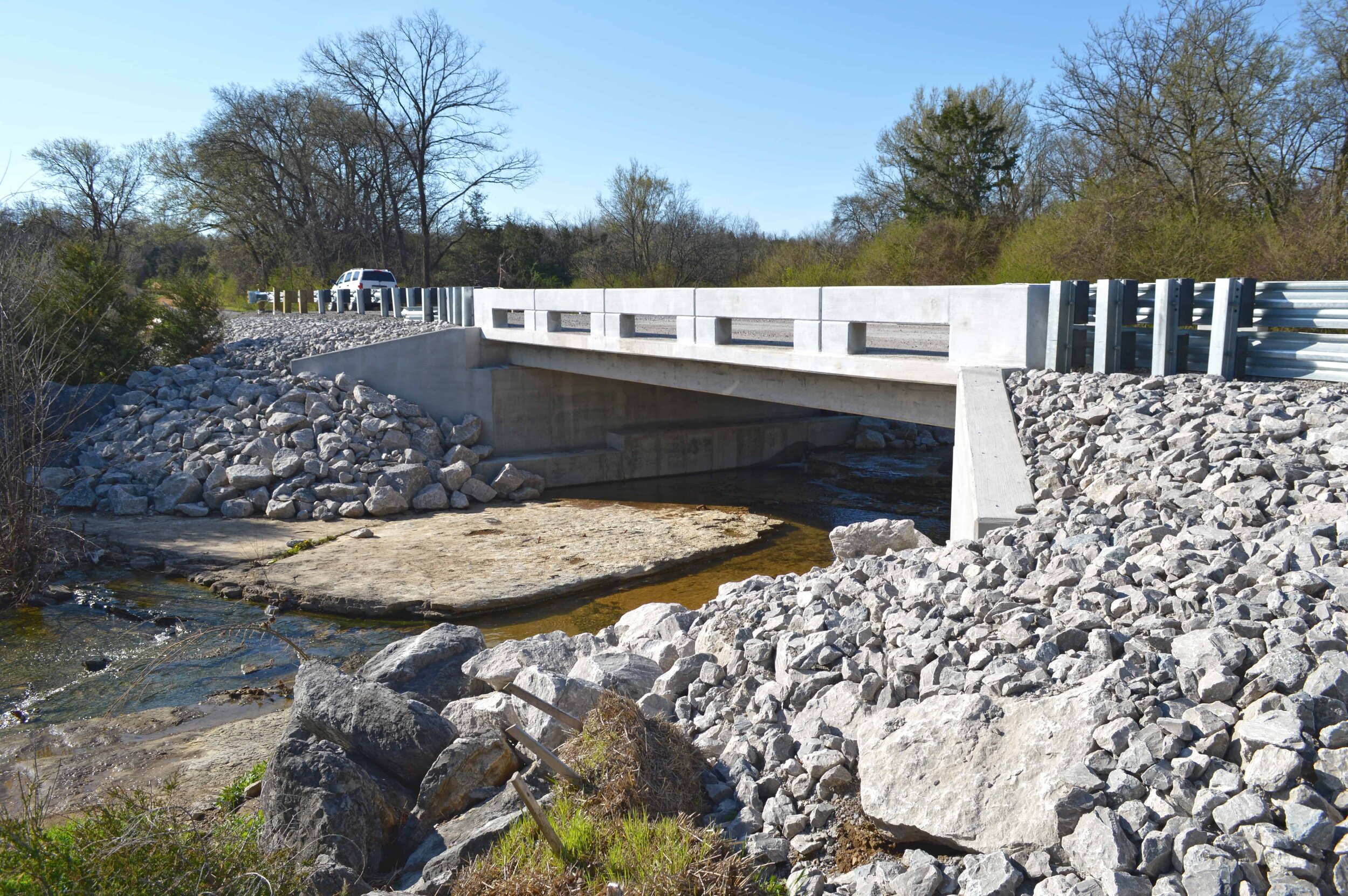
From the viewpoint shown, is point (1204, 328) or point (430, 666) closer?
point (430, 666)

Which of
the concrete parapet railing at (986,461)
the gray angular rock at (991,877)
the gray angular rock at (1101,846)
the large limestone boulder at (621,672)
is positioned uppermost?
the concrete parapet railing at (986,461)

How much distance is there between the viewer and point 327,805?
4.81 m

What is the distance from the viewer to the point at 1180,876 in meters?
3.16

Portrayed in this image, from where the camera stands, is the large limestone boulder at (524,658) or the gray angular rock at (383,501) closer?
the large limestone boulder at (524,658)

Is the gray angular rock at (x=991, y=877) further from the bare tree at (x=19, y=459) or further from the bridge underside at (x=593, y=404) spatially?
the bare tree at (x=19, y=459)

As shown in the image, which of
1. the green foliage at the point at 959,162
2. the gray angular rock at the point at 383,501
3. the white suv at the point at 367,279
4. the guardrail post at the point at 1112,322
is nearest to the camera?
the guardrail post at the point at 1112,322

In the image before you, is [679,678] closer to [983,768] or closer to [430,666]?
[430,666]

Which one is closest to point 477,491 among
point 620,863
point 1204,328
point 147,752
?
point 147,752

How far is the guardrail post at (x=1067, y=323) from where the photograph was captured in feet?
31.0

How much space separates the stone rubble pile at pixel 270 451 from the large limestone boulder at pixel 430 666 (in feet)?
33.1

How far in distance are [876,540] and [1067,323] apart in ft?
10.2

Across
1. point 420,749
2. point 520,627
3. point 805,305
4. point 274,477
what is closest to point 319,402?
point 274,477

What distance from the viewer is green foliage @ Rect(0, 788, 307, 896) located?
397 cm

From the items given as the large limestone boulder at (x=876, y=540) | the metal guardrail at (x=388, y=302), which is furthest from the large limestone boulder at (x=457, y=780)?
the metal guardrail at (x=388, y=302)
